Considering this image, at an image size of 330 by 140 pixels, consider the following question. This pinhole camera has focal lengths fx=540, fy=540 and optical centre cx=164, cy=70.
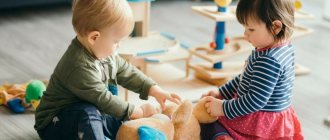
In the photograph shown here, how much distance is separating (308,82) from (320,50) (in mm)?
459

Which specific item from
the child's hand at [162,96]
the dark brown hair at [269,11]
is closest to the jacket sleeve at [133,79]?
the child's hand at [162,96]

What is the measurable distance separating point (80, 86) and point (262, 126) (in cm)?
48

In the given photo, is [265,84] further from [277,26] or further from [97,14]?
[97,14]

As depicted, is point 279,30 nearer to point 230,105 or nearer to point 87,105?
point 230,105

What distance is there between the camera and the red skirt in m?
1.41

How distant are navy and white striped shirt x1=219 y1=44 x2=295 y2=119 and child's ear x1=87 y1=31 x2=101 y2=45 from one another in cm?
38

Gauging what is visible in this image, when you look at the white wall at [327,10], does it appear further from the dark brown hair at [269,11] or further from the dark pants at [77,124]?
the dark pants at [77,124]

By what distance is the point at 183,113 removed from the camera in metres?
1.39

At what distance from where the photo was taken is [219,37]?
79.2 inches

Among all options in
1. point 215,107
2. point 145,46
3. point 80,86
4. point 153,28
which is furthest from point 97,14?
point 153,28

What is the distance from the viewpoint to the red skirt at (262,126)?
1409 mm

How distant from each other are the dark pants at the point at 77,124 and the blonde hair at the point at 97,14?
194 mm

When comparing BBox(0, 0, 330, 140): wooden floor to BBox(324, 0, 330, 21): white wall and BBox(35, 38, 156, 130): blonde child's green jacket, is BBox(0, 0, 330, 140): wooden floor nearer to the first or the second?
BBox(324, 0, 330, 21): white wall

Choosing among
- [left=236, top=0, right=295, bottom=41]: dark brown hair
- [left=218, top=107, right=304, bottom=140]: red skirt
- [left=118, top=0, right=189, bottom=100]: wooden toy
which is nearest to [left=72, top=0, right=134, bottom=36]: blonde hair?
[left=236, top=0, right=295, bottom=41]: dark brown hair
